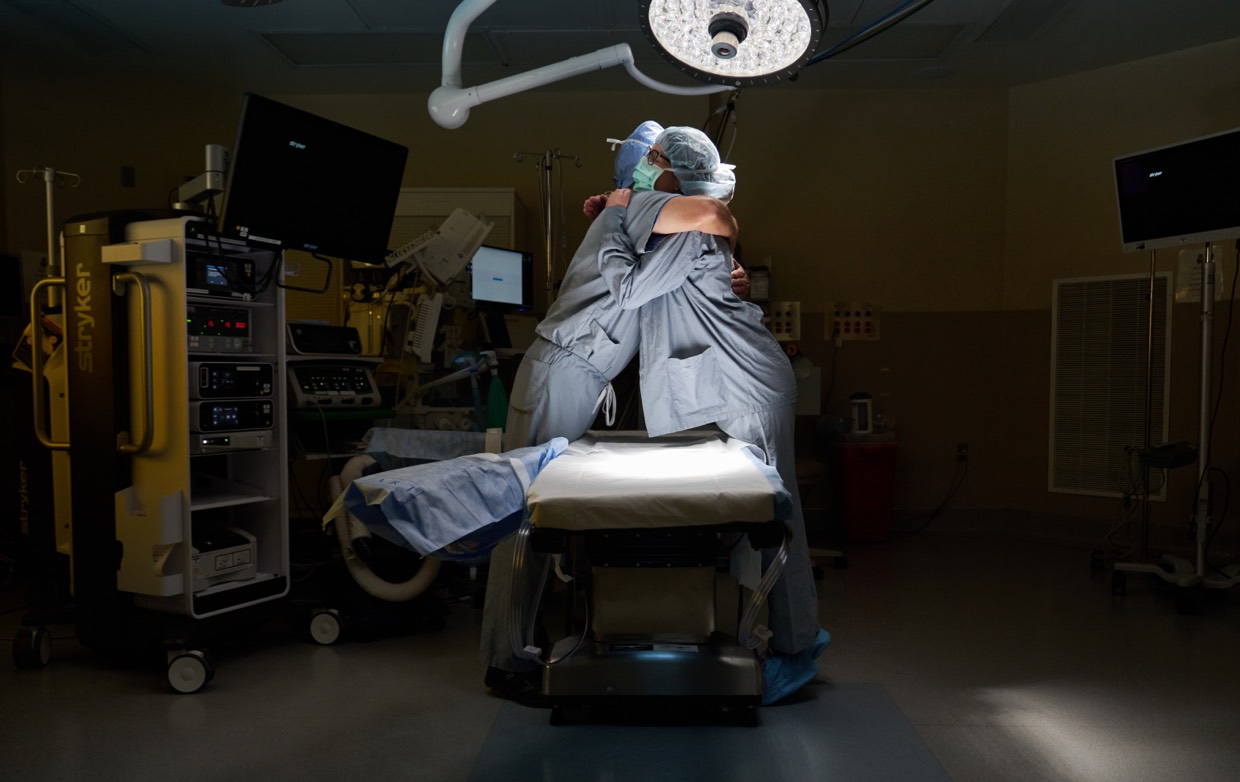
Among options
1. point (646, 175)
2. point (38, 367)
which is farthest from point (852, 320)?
point (38, 367)

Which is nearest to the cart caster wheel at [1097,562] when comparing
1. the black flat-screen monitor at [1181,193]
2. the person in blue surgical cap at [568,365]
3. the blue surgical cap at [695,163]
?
the black flat-screen monitor at [1181,193]

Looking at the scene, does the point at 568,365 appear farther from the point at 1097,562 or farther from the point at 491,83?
the point at 1097,562

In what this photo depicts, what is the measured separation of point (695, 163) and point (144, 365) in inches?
75.5

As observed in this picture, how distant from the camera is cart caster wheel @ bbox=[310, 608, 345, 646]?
3.23 m

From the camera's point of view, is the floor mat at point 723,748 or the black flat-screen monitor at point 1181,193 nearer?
the floor mat at point 723,748

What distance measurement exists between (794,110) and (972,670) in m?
3.78

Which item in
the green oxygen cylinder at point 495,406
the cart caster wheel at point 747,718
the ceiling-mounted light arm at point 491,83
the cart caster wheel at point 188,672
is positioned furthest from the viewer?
the green oxygen cylinder at point 495,406

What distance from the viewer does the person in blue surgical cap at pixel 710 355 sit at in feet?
8.62

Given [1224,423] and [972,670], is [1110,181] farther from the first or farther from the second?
[972,670]

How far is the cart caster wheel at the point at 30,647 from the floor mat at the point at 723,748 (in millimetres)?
1692

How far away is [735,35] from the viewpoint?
1753 mm

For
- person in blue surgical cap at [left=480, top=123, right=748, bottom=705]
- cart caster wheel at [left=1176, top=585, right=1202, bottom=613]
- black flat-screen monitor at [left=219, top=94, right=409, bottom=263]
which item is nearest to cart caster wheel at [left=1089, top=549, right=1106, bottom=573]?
cart caster wheel at [left=1176, top=585, right=1202, bottom=613]

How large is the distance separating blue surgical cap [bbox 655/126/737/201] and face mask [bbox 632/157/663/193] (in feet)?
0.32

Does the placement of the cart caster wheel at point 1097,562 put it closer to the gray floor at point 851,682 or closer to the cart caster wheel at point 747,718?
the gray floor at point 851,682
